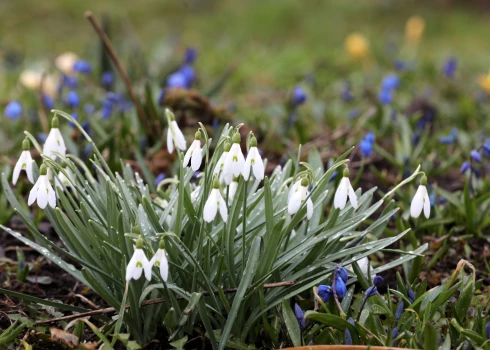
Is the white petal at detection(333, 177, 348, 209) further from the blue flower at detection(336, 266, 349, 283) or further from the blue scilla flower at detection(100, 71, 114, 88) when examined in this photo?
the blue scilla flower at detection(100, 71, 114, 88)

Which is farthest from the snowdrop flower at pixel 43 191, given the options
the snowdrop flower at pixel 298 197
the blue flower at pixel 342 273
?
the blue flower at pixel 342 273

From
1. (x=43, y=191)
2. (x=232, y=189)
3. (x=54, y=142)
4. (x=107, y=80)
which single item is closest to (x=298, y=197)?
(x=232, y=189)

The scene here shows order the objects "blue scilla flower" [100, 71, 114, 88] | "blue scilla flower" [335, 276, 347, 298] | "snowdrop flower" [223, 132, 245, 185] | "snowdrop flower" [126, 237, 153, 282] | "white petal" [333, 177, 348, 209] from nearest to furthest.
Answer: "snowdrop flower" [126, 237, 153, 282] < "snowdrop flower" [223, 132, 245, 185] < "white petal" [333, 177, 348, 209] < "blue scilla flower" [335, 276, 347, 298] < "blue scilla flower" [100, 71, 114, 88]

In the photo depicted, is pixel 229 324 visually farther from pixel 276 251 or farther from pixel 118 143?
pixel 118 143

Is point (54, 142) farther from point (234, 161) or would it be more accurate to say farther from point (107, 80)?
point (107, 80)

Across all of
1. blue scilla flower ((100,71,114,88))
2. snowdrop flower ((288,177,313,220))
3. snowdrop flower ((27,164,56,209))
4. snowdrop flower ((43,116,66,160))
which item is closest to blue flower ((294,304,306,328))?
snowdrop flower ((288,177,313,220))

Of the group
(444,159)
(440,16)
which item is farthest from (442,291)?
(440,16)

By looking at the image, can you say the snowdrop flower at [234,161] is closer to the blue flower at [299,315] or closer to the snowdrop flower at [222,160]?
the snowdrop flower at [222,160]

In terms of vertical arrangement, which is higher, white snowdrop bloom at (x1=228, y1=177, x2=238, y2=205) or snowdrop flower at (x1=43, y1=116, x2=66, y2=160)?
snowdrop flower at (x1=43, y1=116, x2=66, y2=160)
